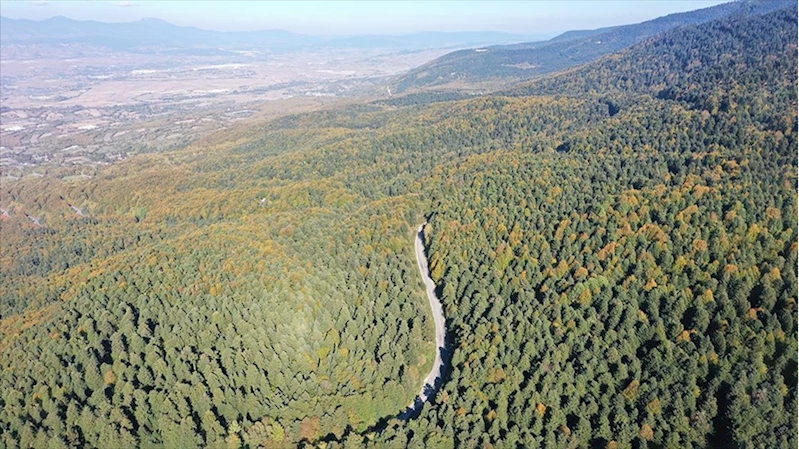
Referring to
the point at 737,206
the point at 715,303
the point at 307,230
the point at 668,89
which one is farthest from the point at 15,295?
the point at 668,89

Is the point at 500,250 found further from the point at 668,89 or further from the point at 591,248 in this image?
the point at 668,89

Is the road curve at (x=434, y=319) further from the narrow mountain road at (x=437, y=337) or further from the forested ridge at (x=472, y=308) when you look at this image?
the forested ridge at (x=472, y=308)

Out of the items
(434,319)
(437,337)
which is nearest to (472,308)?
(434,319)

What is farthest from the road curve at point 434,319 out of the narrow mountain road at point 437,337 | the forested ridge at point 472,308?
the forested ridge at point 472,308

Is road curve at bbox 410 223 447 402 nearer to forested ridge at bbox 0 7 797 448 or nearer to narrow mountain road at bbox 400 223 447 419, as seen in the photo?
narrow mountain road at bbox 400 223 447 419

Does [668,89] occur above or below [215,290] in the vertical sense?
above

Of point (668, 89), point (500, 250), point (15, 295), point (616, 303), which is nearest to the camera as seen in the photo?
point (616, 303)

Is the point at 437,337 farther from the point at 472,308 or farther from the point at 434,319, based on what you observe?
the point at 472,308
